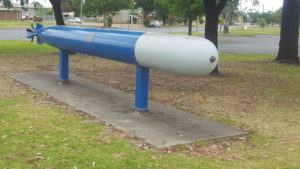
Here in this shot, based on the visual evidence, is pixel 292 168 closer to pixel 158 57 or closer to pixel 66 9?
pixel 158 57

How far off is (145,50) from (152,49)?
18 cm

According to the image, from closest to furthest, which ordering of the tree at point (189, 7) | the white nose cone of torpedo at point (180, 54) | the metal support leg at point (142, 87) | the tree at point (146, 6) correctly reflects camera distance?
1. the white nose cone of torpedo at point (180, 54)
2. the metal support leg at point (142, 87)
3. the tree at point (189, 7)
4. the tree at point (146, 6)

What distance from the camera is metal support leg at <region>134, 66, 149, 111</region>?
7198mm

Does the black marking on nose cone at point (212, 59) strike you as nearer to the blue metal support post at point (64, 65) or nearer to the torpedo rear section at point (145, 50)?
the torpedo rear section at point (145, 50)

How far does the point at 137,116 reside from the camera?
23.4 feet

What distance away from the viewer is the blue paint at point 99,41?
7.09 metres

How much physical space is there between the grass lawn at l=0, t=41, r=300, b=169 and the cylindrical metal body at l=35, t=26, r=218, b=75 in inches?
46.7

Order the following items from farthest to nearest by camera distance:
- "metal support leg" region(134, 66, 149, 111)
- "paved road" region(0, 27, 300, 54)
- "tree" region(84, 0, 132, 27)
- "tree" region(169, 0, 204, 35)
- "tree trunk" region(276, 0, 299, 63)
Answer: "tree" region(84, 0, 132, 27)
"paved road" region(0, 27, 300, 54)
"tree" region(169, 0, 204, 35)
"tree trunk" region(276, 0, 299, 63)
"metal support leg" region(134, 66, 149, 111)

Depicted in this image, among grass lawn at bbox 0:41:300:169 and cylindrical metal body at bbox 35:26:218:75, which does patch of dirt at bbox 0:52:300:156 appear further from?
cylindrical metal body at bbox 35:26:218:75

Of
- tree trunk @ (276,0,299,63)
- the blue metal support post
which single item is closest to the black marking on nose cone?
the blue metal support post

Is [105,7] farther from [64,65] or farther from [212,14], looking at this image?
[64,65]

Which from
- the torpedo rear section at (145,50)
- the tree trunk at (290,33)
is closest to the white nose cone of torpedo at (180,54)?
the torpedo rear section at (145,50)

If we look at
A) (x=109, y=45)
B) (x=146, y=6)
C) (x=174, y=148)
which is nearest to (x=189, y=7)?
(x=109, y=45)

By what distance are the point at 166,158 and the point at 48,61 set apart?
10.8 meters
